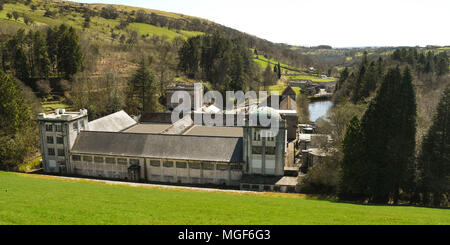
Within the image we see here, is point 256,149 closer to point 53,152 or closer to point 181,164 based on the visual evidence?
point 181,164

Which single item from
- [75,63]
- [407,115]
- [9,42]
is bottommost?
[407,115]

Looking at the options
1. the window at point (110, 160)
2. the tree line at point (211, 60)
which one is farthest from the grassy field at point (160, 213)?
the tree line at point (211, 60)

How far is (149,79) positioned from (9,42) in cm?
2958

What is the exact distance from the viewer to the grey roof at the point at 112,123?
43.4 meters

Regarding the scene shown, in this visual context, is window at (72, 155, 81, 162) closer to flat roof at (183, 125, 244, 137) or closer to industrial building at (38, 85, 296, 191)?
industrial building at (38, 85, 296, 191)

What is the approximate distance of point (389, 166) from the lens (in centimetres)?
2767

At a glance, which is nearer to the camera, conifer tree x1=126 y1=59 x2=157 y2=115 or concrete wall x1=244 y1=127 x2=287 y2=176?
concrete wall x1=244 y1=127 x2=287 y2=176

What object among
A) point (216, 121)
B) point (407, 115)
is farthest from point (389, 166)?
point (216, 121)

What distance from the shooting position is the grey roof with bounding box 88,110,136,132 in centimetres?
4338

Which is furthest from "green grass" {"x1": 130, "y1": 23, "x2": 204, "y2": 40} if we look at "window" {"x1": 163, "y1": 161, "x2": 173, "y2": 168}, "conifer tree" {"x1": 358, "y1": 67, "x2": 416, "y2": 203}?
"conifer tree" {"x1": 358, "y1": 67, "x2": 416, "y2": 203}

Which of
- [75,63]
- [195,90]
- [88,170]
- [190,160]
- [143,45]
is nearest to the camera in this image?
[190,160]

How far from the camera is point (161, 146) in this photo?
121 feet

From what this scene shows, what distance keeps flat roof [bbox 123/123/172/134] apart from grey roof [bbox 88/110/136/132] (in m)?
1.24

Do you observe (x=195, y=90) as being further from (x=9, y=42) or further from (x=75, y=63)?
(x=9, y=42)
